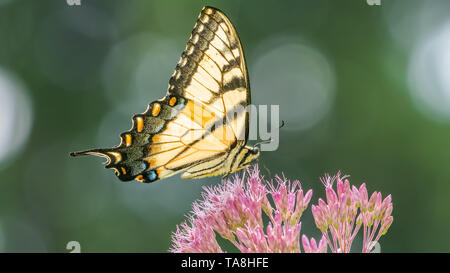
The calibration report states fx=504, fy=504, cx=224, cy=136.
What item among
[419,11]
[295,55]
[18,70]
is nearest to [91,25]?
[18,70]

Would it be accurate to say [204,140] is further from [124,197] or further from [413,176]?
[124,197]

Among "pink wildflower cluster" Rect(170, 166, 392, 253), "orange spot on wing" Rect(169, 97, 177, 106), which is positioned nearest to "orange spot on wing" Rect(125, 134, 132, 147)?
"orange spot on wing" Rect(169, 97, 177, 106)

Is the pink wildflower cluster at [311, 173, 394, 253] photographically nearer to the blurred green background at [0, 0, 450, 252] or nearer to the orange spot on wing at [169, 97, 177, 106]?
the orange spot on wing at [169, 97, 177, 106]

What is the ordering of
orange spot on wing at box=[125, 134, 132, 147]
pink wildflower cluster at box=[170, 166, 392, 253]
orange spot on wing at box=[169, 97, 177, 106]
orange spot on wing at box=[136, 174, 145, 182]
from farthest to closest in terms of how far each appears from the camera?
orange spot on wing at box=[169, 97, 177, 106] → orange spot on wing at box=[125, 134, 132, 147] → orange spot on wing at box=[136, 174, 145, 182] → pink wildflower cluster at box=[170, 166, 392, 253]

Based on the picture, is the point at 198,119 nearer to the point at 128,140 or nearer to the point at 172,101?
the point at 172,101

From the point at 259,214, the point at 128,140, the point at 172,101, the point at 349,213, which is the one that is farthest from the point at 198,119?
the point at 349,213

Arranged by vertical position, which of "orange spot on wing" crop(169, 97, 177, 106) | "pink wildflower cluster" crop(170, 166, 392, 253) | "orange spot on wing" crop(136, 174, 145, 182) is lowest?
"pink wildflower cluster" crop(170, 166, 392, 253)
